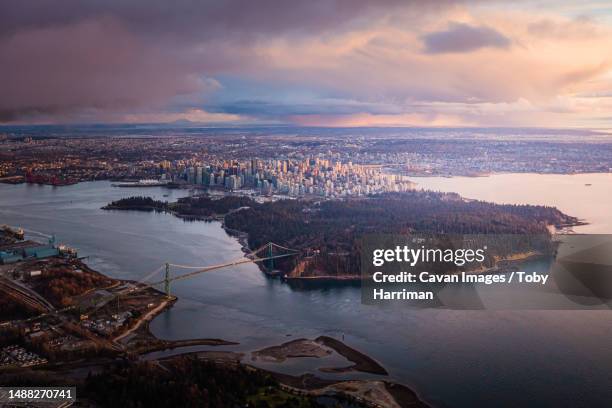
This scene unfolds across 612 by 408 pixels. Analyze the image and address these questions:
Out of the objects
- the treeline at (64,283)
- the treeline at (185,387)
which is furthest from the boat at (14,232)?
the treeline at (185,387)

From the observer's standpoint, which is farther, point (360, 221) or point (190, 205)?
point (190, 205)

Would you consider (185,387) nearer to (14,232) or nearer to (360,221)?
(360,221)

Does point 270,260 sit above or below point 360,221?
below

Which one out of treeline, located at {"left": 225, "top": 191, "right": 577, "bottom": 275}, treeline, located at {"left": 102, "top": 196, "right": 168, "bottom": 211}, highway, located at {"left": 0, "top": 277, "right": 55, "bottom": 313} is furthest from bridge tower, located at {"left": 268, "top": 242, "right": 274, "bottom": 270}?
treeline, located at {"left": 102, "top": 196, "right": 168, "bottom": 211}

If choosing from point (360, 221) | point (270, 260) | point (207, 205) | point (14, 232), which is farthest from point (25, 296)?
point (207, 205)

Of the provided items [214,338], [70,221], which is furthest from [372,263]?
[70,221]

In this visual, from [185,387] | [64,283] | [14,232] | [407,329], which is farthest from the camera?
[14,232]
